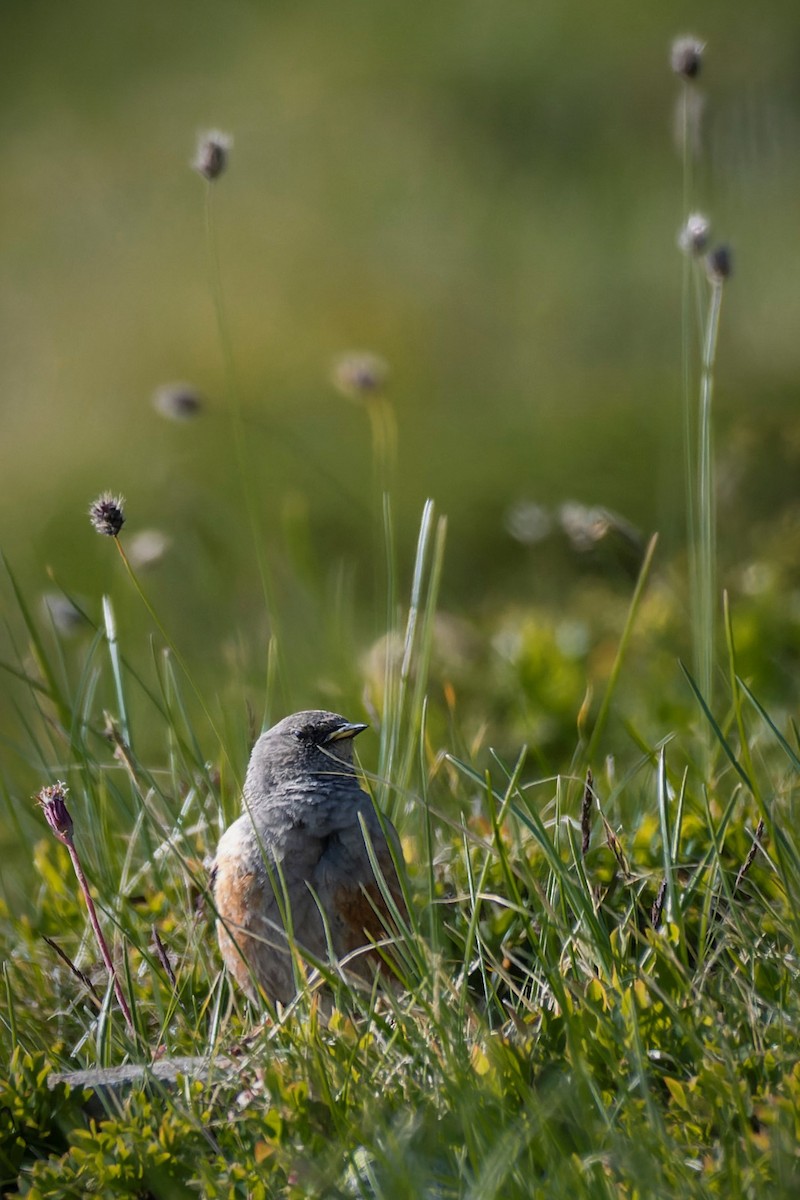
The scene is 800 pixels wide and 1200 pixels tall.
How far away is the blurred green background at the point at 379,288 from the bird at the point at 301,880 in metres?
1.24

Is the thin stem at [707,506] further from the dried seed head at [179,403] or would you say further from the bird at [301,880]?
the dried seed head at [179,403]

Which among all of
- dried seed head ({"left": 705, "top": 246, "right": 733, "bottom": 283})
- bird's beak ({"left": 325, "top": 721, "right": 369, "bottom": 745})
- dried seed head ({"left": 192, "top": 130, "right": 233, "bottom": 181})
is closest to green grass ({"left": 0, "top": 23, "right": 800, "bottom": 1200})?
bird's beak ({"left": 325, "top": 721, "right": 369, "bottom": 745})

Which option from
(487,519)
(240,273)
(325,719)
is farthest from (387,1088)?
(240,273)

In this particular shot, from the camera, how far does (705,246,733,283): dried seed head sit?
10.4 feet

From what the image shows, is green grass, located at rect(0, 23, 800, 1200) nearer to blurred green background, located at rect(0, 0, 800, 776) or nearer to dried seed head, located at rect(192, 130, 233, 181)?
dried seed head, located at rect(192, 130, 233, 181)

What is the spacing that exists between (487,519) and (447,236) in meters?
4.00

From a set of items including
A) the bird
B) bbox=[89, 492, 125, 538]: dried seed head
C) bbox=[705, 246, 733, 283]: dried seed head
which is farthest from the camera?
bbox=[705, 246, 733, 283]: dried seed head

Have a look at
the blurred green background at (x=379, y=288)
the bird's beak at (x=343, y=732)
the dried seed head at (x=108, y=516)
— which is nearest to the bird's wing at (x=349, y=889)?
the bird's beak at (x=343, y=732)

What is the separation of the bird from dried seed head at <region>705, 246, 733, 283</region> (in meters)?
1.47

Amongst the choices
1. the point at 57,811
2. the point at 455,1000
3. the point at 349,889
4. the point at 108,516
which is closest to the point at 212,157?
the point at 108,516

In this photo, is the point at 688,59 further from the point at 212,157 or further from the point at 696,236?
the point at 212,157

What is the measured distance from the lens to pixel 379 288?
34.2 feet

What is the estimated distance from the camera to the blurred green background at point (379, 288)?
24.0 feet

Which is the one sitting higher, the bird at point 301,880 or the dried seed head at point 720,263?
the dried seed head at point 720,263
